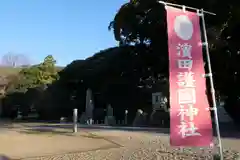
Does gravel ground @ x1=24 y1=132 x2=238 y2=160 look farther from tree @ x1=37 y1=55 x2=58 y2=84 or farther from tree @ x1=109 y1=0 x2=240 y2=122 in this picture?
tree @ x1=37 y1=55 x2=58 y2=84

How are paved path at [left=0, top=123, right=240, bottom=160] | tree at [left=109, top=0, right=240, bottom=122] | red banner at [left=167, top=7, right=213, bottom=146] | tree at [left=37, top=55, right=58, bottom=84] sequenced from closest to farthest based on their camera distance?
red banner at [left=167, top=7, right=213, bottom=146] < paved path at [left=0, top=123, right=240, bottom=160] < tree at [left=109, top=0, right=240, bottom=122] < tree at [left=37, top=55, right=58, bottom=84]

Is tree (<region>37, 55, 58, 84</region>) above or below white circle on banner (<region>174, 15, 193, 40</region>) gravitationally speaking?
above

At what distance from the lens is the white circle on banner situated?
661cm

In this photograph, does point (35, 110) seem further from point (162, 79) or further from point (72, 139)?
point (72, 139)

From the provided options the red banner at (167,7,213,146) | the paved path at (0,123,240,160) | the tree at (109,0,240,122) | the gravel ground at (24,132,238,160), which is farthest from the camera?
the tree at (109,0,240,122)

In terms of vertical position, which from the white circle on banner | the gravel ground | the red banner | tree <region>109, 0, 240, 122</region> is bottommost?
the gravel ground

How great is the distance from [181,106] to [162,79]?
19.8m

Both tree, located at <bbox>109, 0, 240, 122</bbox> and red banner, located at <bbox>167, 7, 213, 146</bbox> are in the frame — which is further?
tree, located at <bbox>109, 0, 240, 122</bbox>

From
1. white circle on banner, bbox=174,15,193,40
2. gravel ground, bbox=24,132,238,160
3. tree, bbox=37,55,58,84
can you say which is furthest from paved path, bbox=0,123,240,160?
tree, bbox=37,55,58,84

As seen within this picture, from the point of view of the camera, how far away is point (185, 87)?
21.5ft

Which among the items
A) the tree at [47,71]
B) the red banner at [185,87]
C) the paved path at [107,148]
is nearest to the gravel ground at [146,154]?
the paved path at [107,148]

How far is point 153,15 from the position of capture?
18.9 meters

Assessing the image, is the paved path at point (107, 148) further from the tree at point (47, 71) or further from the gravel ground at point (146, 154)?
the tree at point (47, 71)

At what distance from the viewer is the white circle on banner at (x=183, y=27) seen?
661 centimetres
